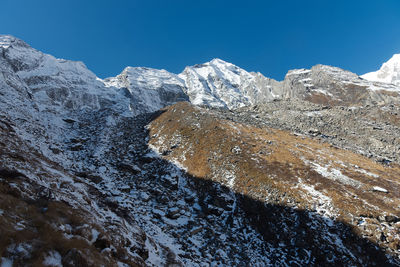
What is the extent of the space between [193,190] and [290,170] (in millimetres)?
13458

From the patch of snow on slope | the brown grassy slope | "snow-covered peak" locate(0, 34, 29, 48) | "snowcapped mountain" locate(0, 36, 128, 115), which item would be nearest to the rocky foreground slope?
the patch of snow on slope

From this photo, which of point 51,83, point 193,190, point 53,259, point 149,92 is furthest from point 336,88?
point 51,83

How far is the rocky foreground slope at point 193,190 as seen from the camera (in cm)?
1048

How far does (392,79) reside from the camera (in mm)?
181875

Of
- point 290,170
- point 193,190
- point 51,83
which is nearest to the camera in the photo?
point 193,190

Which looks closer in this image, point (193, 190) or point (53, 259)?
point (53, 259)

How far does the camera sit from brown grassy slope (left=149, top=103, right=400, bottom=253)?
63.2ft

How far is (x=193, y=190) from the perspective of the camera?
26000 mm

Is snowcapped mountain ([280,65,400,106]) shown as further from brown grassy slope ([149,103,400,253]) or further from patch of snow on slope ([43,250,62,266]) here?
patch of snow on slope ([43,250,62,266])

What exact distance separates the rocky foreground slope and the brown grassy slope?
0.17m

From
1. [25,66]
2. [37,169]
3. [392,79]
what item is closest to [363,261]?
[37,169]

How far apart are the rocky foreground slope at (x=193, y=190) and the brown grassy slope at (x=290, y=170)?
0.17 m

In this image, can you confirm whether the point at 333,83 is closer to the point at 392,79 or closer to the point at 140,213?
the point at 140,213

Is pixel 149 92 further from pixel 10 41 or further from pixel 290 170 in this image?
pixel 290 170
